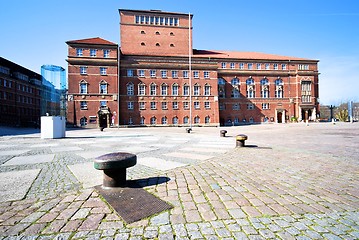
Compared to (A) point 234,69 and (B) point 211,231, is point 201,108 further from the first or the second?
(B) point 211,231

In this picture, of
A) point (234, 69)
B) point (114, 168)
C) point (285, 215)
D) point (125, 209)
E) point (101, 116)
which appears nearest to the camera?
point (285, 215)

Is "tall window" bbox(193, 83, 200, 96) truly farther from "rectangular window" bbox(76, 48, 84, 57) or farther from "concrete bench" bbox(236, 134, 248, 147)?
"concrete bench" bbox(236, 134, 248, 147)

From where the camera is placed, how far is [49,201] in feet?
9.41

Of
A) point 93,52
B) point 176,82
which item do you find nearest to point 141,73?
point 176,82

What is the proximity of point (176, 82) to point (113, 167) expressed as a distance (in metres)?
37.8

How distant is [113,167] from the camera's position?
3238mm

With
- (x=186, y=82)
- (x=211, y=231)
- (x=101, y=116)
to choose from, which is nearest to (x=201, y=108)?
(x=186, y=82)

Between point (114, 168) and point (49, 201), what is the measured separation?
1.11m

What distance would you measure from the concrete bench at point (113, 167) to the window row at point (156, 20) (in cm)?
4657

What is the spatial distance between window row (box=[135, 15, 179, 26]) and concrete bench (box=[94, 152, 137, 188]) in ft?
153

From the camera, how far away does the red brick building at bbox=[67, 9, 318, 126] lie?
34.9 meters

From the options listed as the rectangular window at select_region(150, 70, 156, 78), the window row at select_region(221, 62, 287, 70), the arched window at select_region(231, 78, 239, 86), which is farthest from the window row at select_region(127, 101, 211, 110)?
the window row at select_region(221, 62, 287, 70)

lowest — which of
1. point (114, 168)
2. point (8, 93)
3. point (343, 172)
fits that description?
point (343, 172)

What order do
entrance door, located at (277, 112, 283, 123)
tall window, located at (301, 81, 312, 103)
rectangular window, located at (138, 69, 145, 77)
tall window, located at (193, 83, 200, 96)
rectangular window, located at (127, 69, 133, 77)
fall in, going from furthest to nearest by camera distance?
entrance door, located at (277, 112, 283, 123), tall window, located at (301, 81, 312, 103), tall window, located at (193, 83, 200, 96), rectangular window, located at (138, 69, 145, 77), rectangular window, located at (127, 69, 133, 77)
